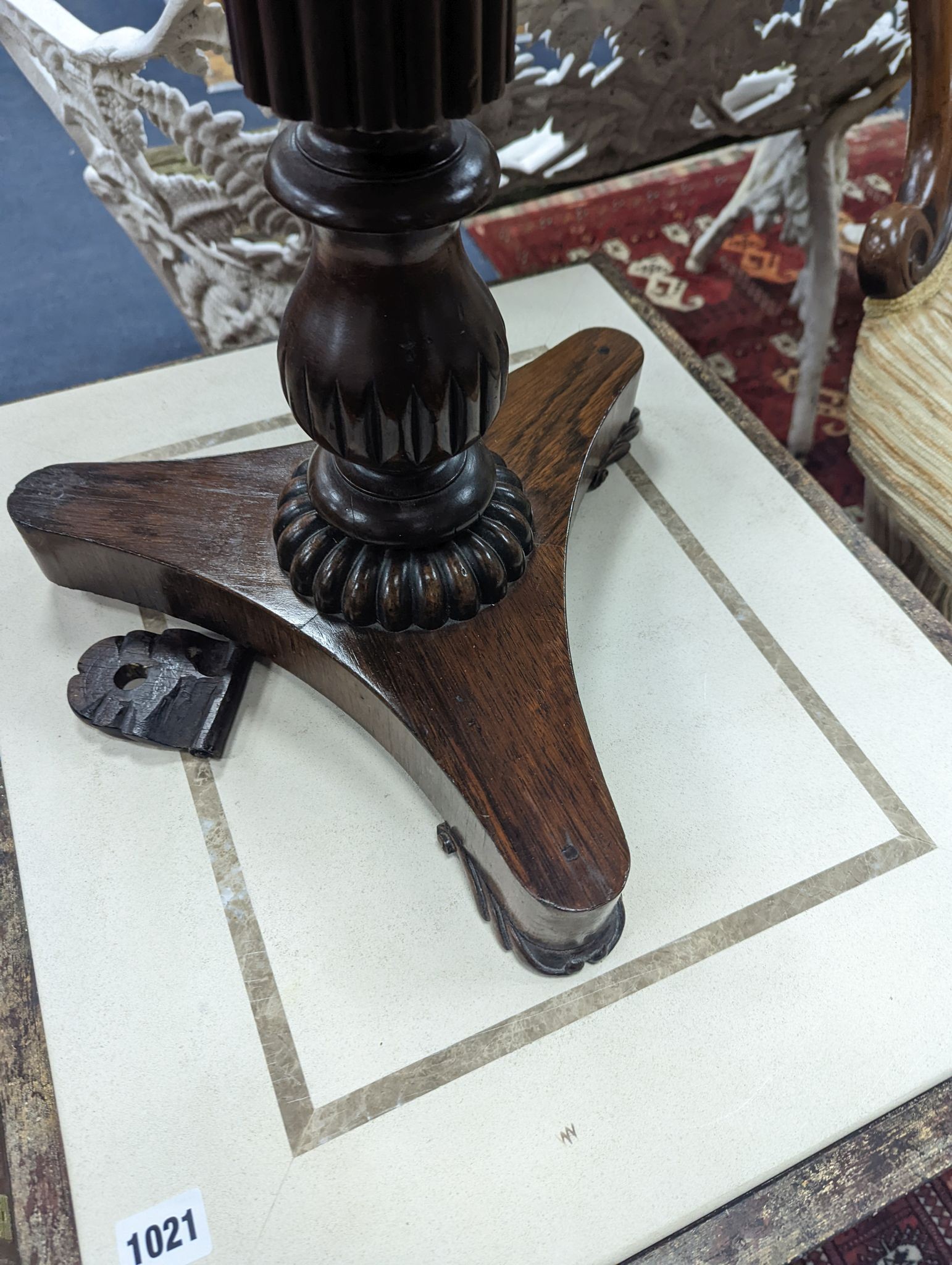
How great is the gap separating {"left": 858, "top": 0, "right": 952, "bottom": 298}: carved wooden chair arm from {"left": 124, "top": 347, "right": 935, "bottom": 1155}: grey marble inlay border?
32cm

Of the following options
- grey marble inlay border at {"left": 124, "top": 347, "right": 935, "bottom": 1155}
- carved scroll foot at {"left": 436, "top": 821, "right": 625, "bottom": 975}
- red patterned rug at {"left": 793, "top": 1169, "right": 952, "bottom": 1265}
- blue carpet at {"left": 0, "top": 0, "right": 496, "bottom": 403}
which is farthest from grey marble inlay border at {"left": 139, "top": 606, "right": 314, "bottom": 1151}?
blue carpet at {"left": 0, "top": 0, "right": 496, "bottom": 403}

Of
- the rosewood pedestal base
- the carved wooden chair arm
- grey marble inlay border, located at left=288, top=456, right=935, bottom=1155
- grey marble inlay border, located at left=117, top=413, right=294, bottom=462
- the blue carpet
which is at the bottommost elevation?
the blue carpet

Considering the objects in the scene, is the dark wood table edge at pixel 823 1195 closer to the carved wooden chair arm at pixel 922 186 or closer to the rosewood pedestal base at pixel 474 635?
the rosewood pedestal base at pixel 474 635

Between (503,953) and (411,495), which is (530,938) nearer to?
(503,953)

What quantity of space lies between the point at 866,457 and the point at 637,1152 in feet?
1.73

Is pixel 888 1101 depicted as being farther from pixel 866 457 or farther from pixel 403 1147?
pixel 866 457

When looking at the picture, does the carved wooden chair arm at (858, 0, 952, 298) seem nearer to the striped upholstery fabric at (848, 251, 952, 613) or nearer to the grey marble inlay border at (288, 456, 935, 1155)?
the striped upholstery fabric at (848, 251, 952, 613)

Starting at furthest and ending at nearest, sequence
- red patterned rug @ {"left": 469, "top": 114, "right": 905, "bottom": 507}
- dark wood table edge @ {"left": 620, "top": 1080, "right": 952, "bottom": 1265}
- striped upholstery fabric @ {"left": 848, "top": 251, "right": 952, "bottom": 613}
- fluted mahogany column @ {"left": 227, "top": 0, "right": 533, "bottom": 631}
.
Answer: red patterned rug @ {"left": 469, "top": 114, "right": 905, "bottom": 507}
striped upholstery fabric @ {"left": 848, "top": 251, "right": 952, "bottom": 613}
dark wood table edge @ {"left": 620, "top": 1080, "right": 952, "bottom": 1265}
fluted mahogany column @ {"left": 227, "top": 0, "right": 533, "bottom": 631}

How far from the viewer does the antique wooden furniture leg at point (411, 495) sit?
0.39 metres

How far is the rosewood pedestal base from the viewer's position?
1.76 feet

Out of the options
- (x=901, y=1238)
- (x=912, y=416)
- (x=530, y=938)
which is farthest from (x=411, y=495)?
(x=901, y=1238)

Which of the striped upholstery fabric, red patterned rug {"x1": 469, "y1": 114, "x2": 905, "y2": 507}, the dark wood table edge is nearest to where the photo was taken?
the dark wood table edge

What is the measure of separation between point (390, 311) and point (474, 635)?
8.1 inches

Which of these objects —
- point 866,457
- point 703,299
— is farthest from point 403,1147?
point 703,299
